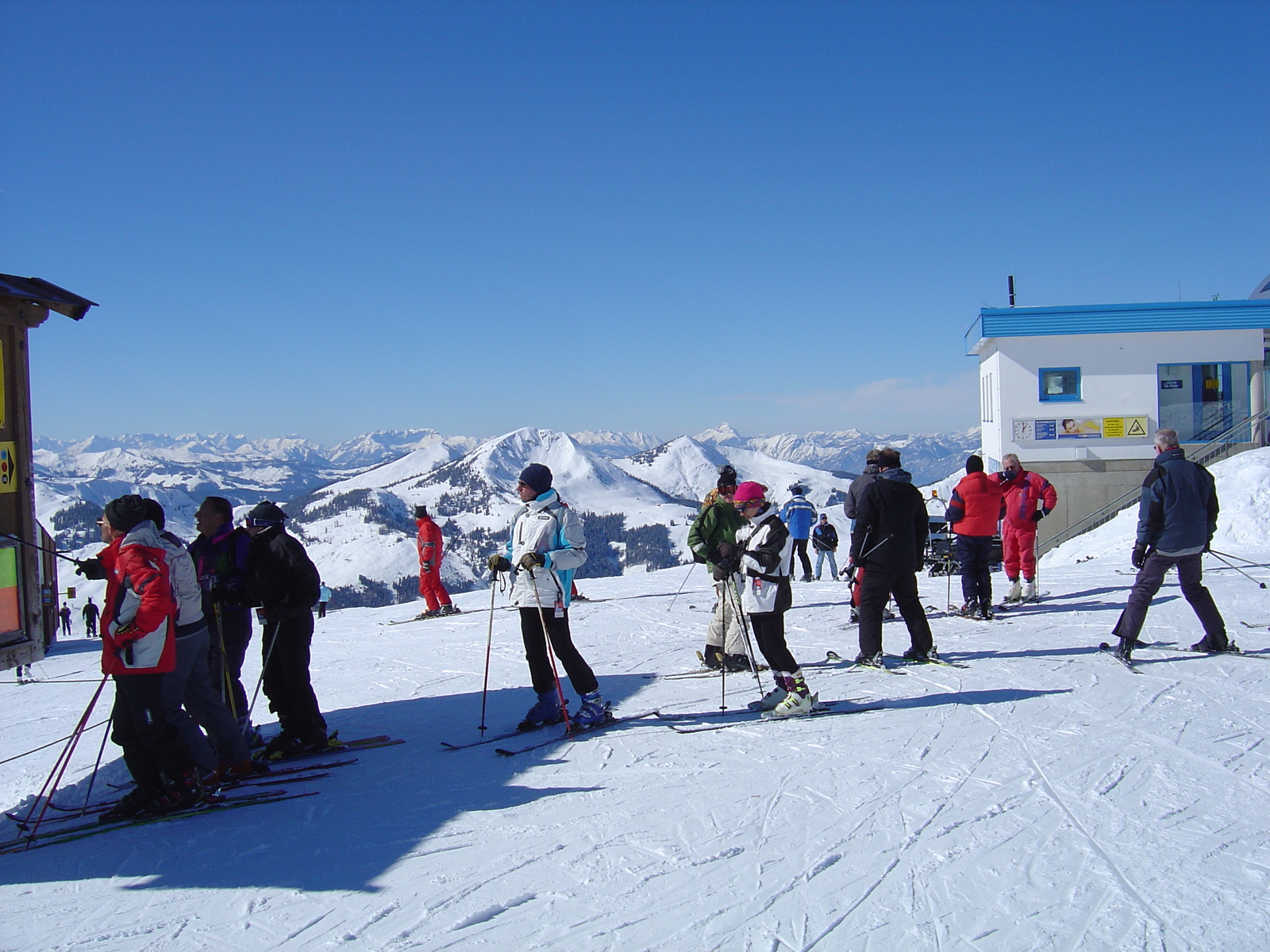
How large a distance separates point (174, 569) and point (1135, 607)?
722 cm

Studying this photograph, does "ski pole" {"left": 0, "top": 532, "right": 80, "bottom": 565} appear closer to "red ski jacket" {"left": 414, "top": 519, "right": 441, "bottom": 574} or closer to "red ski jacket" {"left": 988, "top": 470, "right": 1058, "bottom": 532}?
"red ski jacket" {"left": 414, "top": 519, "right": 441, "bottom": 574}

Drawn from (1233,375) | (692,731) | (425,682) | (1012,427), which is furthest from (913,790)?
(1233,375)

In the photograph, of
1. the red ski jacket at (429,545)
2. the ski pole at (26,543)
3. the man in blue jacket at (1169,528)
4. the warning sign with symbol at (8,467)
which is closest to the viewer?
the ski pole at (26,543)

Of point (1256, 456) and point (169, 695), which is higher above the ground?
point (1256, 456)

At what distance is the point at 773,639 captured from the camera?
5738 mm

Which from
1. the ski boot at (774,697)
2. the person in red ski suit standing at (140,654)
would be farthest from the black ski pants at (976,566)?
the person in red ski suit standing at (140,654)

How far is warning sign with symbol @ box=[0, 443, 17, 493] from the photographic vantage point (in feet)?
17.3

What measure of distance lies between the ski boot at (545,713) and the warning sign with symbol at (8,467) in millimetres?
3684

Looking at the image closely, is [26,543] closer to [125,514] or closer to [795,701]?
[125,514]

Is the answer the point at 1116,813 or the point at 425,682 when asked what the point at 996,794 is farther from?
the point at 425,682

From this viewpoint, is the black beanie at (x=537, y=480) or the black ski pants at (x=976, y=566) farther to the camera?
the black ski pants at (x=976, y=566)

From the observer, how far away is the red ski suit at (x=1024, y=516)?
10172 millimetres

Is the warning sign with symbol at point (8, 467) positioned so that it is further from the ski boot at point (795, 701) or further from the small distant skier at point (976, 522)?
the small distant skier at point (976, 522)

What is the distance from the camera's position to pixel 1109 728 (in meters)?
5.25
